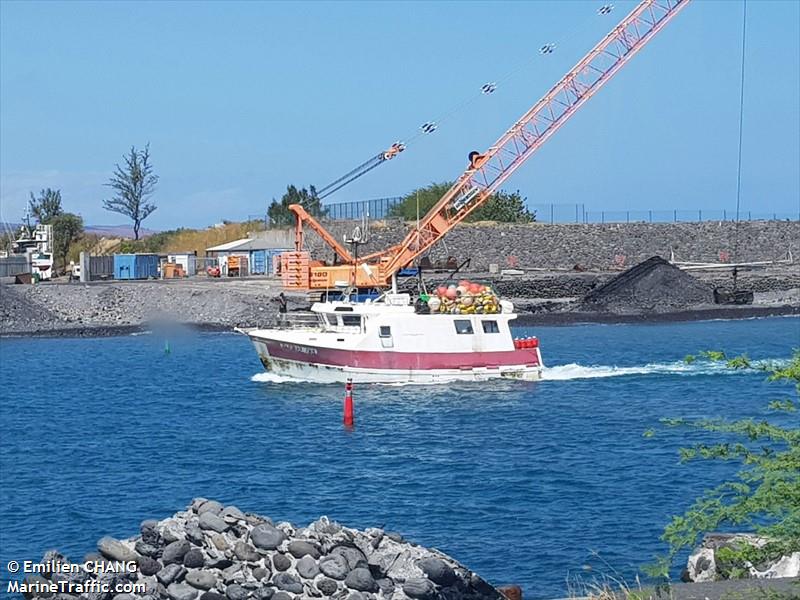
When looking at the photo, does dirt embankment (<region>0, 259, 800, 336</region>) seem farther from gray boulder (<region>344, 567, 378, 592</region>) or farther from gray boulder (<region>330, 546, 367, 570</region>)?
gray boulder (<region>344, 567, 378, 592</region>)

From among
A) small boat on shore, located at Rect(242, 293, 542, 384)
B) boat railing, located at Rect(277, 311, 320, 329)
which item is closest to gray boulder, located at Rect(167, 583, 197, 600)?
small boat on shore, located at Rect(242, 293, 542, 384)

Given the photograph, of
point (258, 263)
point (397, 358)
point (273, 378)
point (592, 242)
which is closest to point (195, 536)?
point (397, 358)

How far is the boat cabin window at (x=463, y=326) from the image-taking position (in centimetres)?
3294

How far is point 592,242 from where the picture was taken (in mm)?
72438

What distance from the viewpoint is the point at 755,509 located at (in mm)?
8367

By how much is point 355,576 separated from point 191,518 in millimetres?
1422

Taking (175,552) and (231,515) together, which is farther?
(231,515)

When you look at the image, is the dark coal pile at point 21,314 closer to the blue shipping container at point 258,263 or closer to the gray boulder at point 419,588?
the blue shipping container at point 258,263

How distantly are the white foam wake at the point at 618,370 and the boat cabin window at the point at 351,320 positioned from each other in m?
5.57

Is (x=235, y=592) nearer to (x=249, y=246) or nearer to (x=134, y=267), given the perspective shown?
(x=134, y=267)

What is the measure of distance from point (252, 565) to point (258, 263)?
198 feet

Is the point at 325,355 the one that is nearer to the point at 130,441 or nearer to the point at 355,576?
Result: the point at 130,441

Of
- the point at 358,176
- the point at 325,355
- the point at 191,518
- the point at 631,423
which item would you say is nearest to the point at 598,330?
the point at 358,176

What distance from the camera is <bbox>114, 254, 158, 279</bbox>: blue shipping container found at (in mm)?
66938
